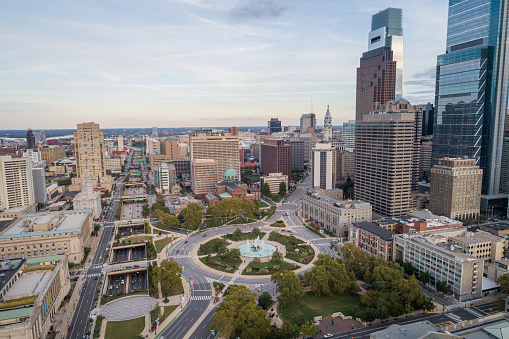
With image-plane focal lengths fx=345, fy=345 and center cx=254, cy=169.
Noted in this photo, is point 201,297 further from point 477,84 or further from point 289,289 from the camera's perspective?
point 477,84

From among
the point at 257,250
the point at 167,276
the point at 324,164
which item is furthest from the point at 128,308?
the point at 324,164

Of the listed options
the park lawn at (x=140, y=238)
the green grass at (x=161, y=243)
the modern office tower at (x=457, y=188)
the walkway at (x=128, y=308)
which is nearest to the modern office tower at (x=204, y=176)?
the park lawn at (x=140, y=238)

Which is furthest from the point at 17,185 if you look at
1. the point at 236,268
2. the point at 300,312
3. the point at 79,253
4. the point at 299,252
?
the point at 300,312

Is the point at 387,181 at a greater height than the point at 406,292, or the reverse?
the point at 387,181

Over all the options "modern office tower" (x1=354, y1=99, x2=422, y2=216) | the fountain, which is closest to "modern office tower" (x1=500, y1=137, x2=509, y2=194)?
"modern office tower" (x1=354, y1=99, x2=422, y2=216)

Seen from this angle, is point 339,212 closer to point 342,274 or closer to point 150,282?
point 342,274

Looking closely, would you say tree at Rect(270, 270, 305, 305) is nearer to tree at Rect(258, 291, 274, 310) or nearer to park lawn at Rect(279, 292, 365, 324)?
park lawn at Rect(279, 292, 365, 324)
